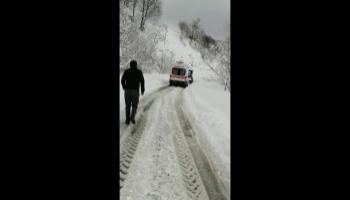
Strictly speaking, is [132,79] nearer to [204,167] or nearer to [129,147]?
[129,147]

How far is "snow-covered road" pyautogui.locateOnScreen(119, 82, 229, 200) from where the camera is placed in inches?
141

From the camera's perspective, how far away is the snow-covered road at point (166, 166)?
359 cm

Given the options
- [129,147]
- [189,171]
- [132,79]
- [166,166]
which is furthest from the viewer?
[132,79]

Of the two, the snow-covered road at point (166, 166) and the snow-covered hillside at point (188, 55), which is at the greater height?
the snow-covered hillside at point (188, 55)

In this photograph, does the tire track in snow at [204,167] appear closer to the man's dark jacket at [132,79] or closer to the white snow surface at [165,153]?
the white snow surface at [165,153]

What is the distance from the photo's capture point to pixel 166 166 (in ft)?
14.5

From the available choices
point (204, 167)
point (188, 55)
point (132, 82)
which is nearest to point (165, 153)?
point (204, 167)

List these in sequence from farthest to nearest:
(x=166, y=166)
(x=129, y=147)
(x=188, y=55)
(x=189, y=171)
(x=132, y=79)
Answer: (x=188, y=55)
(x=132, y=79)
(x=129, y=147)
(x=166, y=166)
(x=189, y=171)

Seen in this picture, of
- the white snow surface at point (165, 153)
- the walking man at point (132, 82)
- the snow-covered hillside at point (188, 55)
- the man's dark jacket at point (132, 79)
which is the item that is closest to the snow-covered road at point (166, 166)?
the white snow surface at point (165, 153)

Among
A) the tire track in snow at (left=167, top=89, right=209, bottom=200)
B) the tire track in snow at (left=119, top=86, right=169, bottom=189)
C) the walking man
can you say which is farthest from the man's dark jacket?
the tire track in snow at (left=167, top=89, right=209, bottom=200)

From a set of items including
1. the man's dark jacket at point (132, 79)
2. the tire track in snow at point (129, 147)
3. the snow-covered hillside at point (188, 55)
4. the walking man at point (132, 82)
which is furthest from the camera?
the snow-covered hillside at point (188, 55)
